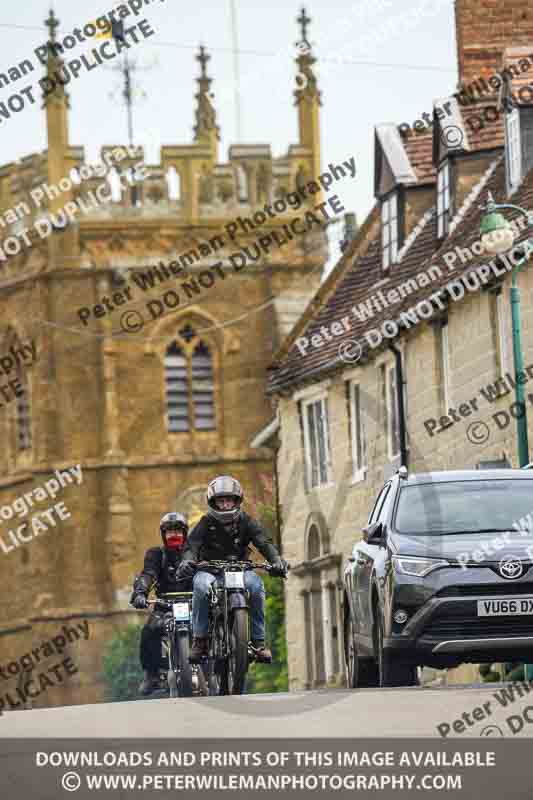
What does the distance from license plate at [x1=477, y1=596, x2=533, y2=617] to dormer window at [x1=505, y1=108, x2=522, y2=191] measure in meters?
18.3

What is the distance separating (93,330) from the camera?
254 ft

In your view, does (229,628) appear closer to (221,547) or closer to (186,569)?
(186,569)

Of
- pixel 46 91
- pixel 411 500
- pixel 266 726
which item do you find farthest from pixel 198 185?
pixel 266 726

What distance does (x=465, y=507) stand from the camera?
18312mm

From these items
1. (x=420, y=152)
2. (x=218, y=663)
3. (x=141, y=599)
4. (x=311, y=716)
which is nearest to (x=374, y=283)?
(x=420, y=152)

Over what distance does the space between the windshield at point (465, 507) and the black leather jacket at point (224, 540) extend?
1229 mm

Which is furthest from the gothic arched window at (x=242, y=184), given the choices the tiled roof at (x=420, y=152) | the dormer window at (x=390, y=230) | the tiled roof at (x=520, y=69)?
the tiled roof at (x=520, y=69)

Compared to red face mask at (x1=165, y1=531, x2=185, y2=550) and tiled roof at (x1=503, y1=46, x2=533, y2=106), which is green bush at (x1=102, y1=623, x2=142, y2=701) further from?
red face mask at (x1=165, y1=531, x2=185, y2=550)

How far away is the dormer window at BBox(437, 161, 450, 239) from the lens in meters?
38.3

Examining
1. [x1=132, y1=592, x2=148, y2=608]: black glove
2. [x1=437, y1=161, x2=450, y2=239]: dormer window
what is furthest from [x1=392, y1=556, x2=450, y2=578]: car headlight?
[x1=437, y1=161, x2=450, y2=239]: dormer window

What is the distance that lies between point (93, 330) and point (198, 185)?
5.86 metres

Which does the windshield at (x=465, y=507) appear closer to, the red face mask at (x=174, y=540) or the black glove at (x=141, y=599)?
the red face mask at (x=174, y=540)

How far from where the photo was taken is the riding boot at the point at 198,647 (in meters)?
17.5

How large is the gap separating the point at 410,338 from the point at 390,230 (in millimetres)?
4906
